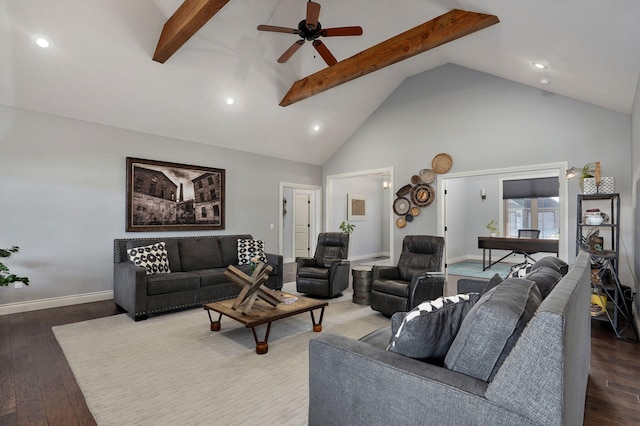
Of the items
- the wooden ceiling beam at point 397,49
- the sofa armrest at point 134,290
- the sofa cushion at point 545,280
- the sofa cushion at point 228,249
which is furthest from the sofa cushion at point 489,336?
the sofa cushion at point 228,249

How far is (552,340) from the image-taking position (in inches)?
37.4

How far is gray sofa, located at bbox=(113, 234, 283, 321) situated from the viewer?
388 centimetres

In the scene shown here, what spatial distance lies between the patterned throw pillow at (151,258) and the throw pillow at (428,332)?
12.5 ft

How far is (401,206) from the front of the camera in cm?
651

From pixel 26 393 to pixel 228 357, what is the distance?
139cm

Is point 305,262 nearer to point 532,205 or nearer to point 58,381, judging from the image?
point 58,381

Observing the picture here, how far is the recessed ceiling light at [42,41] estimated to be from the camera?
3445mm

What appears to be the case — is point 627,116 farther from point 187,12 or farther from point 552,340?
point 187,12


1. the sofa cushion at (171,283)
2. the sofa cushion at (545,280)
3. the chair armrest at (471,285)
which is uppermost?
the sofa cushion at (545,280)

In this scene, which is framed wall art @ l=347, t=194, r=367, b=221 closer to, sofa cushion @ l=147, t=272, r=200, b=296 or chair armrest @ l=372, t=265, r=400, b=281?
chair armrest @ l=372, t=265, r=400, b=281

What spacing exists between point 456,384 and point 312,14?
10.3 ft

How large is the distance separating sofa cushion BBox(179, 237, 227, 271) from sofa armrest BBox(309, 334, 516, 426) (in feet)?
12.5

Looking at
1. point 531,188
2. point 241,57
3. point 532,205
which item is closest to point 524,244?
point 531,188

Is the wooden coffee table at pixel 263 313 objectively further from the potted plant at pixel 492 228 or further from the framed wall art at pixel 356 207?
the potted plant at pixel 492 228
